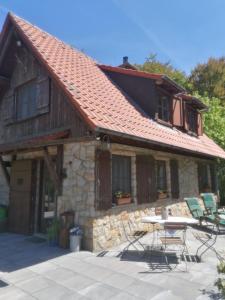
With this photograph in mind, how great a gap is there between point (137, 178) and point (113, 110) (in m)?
2.19

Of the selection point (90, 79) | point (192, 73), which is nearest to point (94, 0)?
point (90, 79)

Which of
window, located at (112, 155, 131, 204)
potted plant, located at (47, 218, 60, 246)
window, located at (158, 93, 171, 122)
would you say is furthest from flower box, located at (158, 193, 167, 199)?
potted plant, located at (47, 218, 60, 246)

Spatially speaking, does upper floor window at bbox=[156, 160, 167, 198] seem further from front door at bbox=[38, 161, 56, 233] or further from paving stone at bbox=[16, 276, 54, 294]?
paving stone at bbox=[16, 276, 54, 294]

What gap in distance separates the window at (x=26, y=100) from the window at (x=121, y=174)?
11.2ft

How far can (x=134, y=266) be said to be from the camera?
17.7 ft

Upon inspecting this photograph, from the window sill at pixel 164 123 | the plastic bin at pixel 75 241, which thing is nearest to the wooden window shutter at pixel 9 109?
the plastic bin at pixel 75 241

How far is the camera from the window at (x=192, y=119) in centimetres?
1383

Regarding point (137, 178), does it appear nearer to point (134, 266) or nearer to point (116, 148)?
point (116, 148)

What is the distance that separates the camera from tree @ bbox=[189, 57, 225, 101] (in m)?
25.3

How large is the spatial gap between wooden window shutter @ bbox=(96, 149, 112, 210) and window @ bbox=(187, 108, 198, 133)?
7.93m

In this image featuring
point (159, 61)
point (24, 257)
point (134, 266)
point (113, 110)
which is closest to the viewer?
point (134, 266)

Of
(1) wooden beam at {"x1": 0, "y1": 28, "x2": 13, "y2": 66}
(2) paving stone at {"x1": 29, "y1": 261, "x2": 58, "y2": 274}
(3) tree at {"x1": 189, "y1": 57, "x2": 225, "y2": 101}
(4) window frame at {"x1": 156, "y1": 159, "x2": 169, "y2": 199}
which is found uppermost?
(3) tree at {"x1": 189, "y1": 57, "x2": 225, "y2": 101}

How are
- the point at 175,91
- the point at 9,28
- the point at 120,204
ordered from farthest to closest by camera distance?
the point at 175,91 < the point at 9,28 < the point at 120,204

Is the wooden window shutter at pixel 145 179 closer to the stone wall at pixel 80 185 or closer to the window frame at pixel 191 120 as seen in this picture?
the stone wall at pixel 80 185
